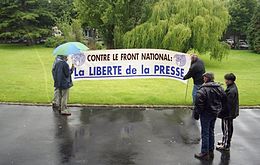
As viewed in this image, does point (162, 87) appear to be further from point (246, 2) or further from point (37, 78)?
point (246, 2)

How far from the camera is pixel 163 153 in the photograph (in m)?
7.84

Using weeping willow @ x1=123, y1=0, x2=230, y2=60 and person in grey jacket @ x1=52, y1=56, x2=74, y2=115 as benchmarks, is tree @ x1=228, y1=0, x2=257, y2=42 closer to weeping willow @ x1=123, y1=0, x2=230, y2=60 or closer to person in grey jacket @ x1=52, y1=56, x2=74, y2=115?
weeping willow @ x1=123, y1=0, x2=230, y2=60

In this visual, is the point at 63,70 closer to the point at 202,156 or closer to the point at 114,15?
the point at 202,156

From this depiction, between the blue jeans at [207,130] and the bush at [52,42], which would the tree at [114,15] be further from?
the blue jeans at [207,130]

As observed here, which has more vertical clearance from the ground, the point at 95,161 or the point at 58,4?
the point at 58,4

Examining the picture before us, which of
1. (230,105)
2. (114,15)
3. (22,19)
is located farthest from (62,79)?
(22,19)

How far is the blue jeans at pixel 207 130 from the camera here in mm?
7434

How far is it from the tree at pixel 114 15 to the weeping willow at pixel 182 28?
2.54 m

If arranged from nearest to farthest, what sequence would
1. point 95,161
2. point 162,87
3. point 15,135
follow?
point 95,161, point 15,135, point 162,87

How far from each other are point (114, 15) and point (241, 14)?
86.2 ft

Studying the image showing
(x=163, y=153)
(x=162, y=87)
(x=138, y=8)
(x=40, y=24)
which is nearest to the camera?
(x=163, y=153)

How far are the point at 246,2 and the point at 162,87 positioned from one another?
1634 inches

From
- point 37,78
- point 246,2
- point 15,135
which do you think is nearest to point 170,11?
point 37,78

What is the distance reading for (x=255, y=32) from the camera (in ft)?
156
